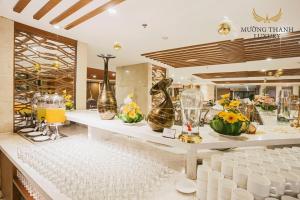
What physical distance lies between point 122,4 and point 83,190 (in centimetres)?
229

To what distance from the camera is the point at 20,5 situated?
2521 millimetres

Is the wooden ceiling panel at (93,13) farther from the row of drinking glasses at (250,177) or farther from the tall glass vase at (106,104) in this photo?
the row of drinking glasses at (250,177)

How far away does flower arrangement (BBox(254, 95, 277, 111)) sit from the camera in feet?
9.04

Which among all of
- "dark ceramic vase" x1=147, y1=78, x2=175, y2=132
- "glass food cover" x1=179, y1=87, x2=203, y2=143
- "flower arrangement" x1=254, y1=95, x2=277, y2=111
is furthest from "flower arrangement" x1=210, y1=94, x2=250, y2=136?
"flower arrangement" x1=254, y1=95, x2=277, y2=111

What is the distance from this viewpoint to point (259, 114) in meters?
2.79

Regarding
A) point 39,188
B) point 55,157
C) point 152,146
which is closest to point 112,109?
point 152,146

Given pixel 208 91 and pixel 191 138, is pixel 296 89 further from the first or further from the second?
pixel 191 138

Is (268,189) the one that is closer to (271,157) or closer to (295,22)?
(271,157)

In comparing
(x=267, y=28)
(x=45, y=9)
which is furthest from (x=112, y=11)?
(x=267, y=28)

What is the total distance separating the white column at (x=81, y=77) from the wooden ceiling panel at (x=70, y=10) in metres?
1.10

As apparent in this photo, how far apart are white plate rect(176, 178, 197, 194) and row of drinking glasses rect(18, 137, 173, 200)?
0.12 metres

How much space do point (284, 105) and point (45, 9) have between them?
341 cm

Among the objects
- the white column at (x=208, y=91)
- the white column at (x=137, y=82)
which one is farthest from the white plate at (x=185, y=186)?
the white column at (x=208, y=91)

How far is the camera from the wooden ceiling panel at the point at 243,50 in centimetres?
421
